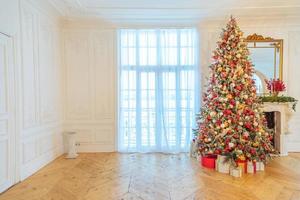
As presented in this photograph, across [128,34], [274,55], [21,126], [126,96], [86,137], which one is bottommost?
[86,137]

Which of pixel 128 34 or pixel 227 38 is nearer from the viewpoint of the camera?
pixel 227 38

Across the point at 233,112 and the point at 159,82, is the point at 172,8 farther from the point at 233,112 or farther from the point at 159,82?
the point at 233,112

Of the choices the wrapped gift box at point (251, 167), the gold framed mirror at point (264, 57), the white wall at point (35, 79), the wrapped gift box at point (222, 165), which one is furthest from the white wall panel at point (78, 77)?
the gold framed mirror at point (264, 57)

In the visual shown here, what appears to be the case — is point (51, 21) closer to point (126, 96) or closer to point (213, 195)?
point (126, 96)

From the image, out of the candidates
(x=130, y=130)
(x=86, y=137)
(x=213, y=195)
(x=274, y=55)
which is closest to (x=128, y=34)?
(x=130, y=130)

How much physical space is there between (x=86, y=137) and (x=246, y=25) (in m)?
4.55

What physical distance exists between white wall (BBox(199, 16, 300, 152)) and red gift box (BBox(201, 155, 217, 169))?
73.7 inches

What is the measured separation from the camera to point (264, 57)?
5.71 m

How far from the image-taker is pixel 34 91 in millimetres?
4320

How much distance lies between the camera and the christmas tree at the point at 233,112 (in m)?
4.26

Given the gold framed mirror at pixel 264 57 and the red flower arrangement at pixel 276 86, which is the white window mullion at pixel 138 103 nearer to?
the gold framed mirror at pixel 264 57

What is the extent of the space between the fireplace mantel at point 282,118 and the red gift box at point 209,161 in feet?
5.86

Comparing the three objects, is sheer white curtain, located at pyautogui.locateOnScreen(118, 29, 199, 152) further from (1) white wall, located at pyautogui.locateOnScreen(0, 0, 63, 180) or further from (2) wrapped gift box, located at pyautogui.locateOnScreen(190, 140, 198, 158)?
(1) white wall, located at pyautogui.locateOnScreen(0, 0, 63, 180)

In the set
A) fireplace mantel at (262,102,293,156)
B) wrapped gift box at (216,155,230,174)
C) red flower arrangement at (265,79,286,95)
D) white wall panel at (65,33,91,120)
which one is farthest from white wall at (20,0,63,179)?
red flower arrangement at (265,79,286,95)
